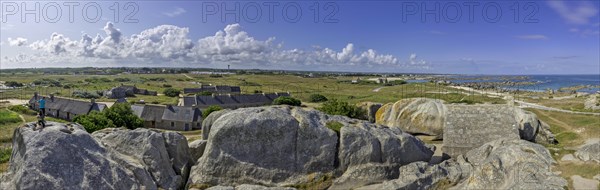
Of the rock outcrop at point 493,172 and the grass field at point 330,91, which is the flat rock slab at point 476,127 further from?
the grass field at point 330,91

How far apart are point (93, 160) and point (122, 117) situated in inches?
1152

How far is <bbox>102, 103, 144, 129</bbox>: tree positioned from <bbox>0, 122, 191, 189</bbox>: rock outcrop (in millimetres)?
23864

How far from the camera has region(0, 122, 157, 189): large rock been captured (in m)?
14.8

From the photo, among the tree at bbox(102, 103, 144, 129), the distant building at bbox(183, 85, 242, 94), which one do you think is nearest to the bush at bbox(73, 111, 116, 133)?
the tree at bbox(102, 103, 144, 129)

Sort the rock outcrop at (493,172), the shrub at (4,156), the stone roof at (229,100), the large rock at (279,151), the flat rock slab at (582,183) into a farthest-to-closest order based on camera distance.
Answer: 1. the stone roof at (229,100)
2. the shrub at (4,156)
3. the large rock at (279,151)
4. the rock outcrop at (493,172)
5. the flat rock slab at (582,183)

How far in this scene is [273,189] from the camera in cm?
1833

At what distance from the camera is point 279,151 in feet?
66.3

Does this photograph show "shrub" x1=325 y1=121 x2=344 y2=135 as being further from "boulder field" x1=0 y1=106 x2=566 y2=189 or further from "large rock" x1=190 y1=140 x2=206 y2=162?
"large rock" x1=190 y1=140 x2=206 y2=162

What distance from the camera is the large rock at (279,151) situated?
1972cm

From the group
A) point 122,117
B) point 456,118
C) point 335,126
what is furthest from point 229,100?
point 335,126

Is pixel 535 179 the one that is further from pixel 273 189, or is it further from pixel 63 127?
pixel 63 127

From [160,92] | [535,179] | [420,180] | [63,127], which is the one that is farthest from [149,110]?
[160,92]

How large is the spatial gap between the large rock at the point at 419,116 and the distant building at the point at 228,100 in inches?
1649

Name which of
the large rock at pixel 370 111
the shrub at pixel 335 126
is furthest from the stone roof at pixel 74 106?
the shrub at pixel 335 126
